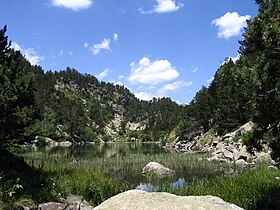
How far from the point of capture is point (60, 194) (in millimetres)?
16828

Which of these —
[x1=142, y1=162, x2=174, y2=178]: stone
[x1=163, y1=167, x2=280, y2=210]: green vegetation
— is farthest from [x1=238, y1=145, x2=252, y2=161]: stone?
[x1=163, y1=167, x2=280, y2=210]: green vegetation

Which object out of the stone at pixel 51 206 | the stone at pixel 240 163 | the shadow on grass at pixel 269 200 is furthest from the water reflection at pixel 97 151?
the shadow on grass at pixel 269 200

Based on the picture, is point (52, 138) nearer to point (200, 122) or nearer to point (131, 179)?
point (200, 122)

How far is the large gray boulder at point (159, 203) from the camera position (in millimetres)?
5336

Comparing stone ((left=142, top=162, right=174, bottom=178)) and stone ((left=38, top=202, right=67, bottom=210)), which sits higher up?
stone ((left=142, top=162, right=174, bottom=178))

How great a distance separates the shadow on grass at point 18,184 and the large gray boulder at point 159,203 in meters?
7.71

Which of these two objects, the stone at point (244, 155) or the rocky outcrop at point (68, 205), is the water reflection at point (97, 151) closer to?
the stone at point (244, 155)

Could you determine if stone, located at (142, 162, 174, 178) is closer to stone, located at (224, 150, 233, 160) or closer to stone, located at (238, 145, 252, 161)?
stone, located at (238, 145, 252, 161)

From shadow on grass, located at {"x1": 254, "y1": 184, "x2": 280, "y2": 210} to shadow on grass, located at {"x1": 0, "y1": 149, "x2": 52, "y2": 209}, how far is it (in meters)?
8.47

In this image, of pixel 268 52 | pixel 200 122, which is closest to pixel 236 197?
pixel 268 52

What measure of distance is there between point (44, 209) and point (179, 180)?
670 inches

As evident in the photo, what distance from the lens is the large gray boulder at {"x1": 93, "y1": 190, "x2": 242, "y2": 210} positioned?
5336 mm

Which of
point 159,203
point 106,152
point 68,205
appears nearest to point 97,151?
point 106,152

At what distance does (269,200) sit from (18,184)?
975 centimetres
